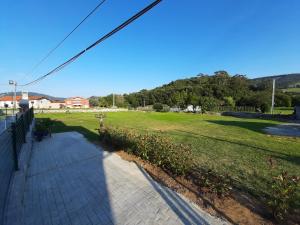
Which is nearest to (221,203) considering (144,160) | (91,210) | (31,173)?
(91,210)

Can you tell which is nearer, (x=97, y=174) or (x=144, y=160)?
(x=97, y=174)

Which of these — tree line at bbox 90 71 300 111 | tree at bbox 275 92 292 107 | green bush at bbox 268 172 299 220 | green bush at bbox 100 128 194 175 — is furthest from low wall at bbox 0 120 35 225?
tree at bbox 275 92 292 107

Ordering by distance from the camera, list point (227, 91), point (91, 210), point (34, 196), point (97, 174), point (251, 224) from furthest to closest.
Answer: point (227, 91) < point (97, 174) < point (34, 196) < point (91, 210) < point (251, 224)

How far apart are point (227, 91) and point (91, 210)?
6431 centimetres

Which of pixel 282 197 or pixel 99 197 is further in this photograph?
pixel 99 197

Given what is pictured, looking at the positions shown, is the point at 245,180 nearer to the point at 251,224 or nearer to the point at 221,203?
the point at 221,203

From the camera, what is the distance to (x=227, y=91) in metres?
63.1

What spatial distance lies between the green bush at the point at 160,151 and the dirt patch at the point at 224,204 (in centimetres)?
38

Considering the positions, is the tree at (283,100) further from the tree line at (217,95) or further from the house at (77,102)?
the house at (77,102)

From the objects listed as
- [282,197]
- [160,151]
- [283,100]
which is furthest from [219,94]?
[282,197]

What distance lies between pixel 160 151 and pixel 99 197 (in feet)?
8.02

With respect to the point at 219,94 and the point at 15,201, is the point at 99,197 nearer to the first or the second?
the point at 15,201

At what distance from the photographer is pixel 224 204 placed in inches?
167

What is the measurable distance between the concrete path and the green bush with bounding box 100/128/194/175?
0.65m
